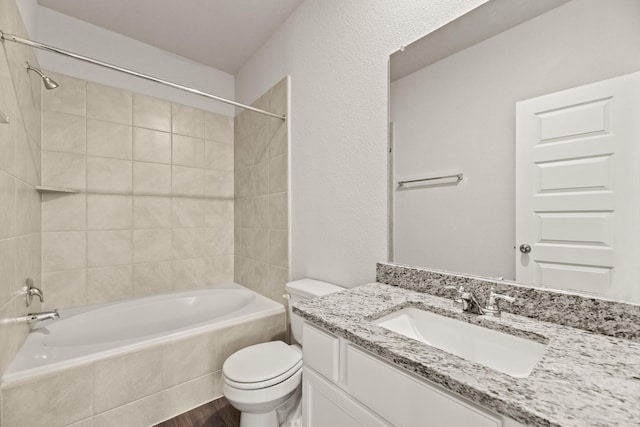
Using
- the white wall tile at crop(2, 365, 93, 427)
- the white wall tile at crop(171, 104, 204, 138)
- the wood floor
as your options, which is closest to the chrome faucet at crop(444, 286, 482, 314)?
the wood floor

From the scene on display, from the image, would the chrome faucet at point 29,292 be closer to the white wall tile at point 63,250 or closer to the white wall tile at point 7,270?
the white wall tile at point 7,270

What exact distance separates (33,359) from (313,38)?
2.21m

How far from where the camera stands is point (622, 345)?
2.10ft

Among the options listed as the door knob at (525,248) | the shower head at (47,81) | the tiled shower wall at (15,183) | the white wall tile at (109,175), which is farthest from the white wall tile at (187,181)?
the door knob at (525,248)

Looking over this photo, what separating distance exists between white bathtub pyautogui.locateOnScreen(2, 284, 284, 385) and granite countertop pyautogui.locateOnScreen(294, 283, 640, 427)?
112cm

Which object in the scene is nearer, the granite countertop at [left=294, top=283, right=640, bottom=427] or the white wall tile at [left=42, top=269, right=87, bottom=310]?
the granite countertop at [left=294, top=283, right=640, bottom=427]

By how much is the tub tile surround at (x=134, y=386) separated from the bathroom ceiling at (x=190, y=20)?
2099mm

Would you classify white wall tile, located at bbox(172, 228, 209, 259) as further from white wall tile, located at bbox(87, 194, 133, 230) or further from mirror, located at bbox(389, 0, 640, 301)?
mirror, located at bbox(389, 0, 640, 301)

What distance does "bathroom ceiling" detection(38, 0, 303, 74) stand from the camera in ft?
5.92

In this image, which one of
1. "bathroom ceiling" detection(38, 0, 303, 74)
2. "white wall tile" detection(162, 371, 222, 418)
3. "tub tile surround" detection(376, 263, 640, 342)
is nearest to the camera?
"tub tile surround" detection(376, 263, 640, 342)

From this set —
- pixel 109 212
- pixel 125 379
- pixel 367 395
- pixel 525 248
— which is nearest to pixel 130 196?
pixel 109 212

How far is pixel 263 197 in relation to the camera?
7.33 ft

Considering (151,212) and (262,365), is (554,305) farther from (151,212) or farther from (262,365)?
(151,212)

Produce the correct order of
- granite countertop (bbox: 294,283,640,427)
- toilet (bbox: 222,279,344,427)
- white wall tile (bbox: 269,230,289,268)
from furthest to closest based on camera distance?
white wall tile (bbox: 269,230,289,268), toilet (bbox: 222,279,344,427), granite countertop (bbox: 294,283,640,427)
